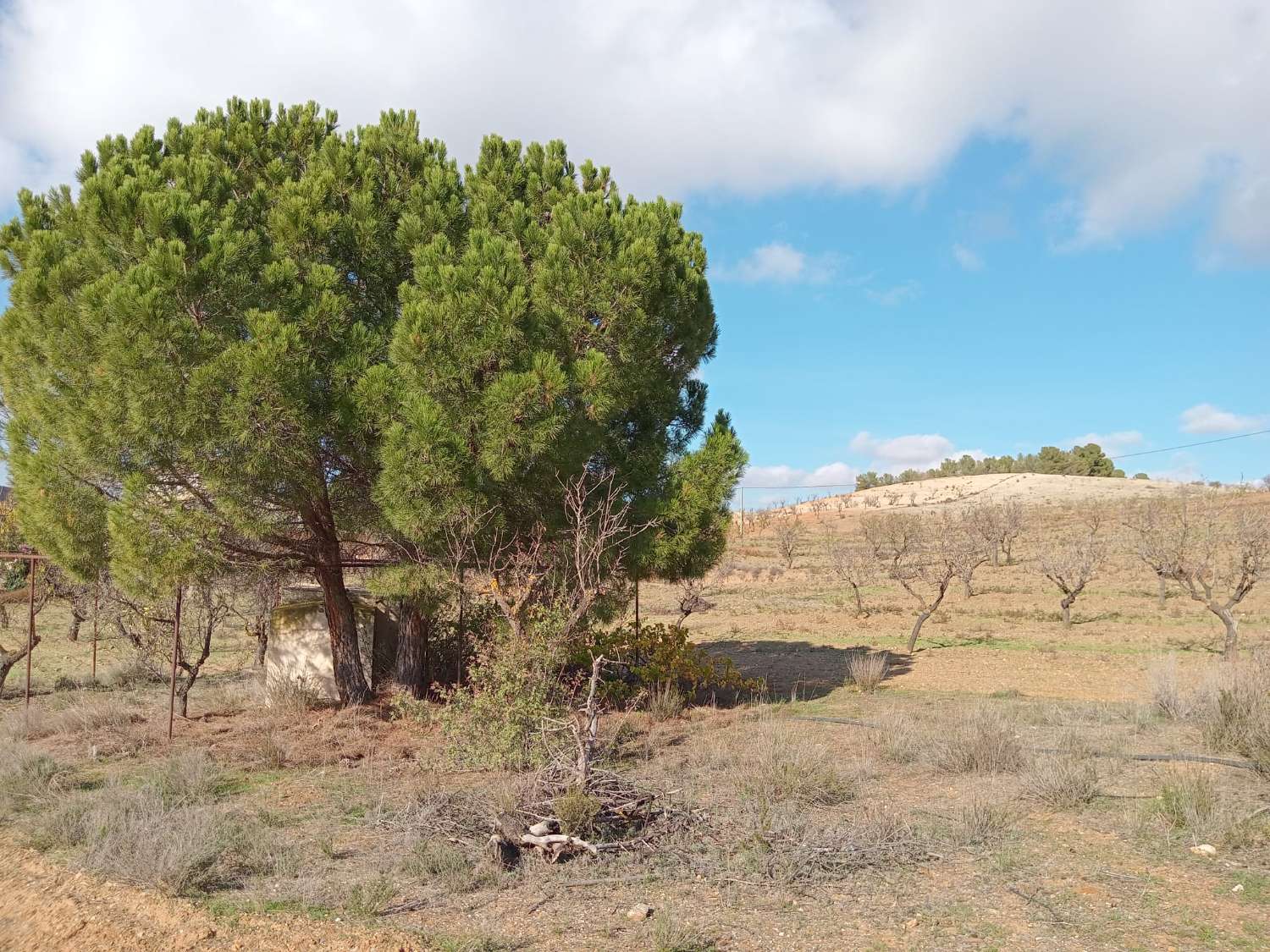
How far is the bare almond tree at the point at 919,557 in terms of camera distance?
20.7m

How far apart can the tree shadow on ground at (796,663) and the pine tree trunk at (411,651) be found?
5002 mm

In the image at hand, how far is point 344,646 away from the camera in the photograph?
11305 millimetres

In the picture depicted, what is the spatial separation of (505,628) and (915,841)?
4.90 metres

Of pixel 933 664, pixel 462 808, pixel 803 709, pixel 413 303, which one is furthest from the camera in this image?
pixel 933 664

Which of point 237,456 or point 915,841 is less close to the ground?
point 237,456

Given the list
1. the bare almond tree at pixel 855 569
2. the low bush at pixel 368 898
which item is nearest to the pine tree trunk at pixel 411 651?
the low bush at pixel 368 898

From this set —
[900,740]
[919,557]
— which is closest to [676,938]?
[900,740]

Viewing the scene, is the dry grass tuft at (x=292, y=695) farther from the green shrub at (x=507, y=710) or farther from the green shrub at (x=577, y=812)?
the green shrub at (x=577, y=812)

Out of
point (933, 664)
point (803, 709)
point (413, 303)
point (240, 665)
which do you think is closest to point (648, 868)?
point (413, 303)

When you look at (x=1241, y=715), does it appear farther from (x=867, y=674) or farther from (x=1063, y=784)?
(x=867, y=674)

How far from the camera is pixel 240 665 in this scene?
17578 millimetres

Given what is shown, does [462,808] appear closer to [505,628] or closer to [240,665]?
[505,628]

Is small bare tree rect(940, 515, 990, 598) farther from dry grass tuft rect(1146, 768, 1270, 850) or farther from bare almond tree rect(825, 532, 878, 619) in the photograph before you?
dry grass tuft rect(1146, 768, 1270, 850)

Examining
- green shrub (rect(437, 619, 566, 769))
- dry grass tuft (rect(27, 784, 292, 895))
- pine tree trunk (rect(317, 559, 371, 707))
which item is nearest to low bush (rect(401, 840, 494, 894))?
dry grass tuft (rect(27, 784, 292, 895))
